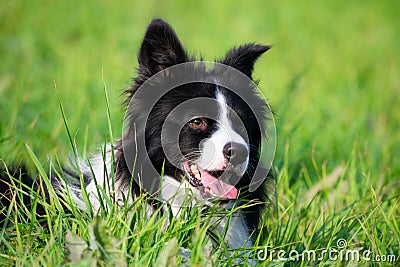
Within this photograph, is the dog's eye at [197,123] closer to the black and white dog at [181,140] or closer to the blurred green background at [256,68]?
the black and white dog at [181,140]

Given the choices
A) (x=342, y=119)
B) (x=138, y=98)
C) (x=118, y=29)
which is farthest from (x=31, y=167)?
(x=118, y=29)

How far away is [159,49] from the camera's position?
148 inches

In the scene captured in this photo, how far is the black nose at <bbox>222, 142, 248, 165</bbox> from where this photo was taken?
346 centimetres

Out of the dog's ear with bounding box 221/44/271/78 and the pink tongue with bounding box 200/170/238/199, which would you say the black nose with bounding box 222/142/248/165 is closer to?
the pink tongue with bounding box 200/170/238/199

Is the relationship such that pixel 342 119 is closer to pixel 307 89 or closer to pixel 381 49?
pixel 307 89

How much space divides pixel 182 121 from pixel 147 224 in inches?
34.4

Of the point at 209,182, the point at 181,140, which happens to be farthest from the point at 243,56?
the point at 209,182

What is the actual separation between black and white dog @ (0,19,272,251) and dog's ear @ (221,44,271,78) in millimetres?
156

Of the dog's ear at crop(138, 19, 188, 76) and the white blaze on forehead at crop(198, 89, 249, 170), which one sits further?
the dog's ear at crop(138, 19, 188, 76)

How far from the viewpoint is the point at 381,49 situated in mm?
10422

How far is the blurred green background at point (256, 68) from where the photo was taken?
18.1ft

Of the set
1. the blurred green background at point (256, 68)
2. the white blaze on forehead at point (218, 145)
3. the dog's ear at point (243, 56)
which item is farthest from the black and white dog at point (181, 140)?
the blurred green background at point (256, 68)

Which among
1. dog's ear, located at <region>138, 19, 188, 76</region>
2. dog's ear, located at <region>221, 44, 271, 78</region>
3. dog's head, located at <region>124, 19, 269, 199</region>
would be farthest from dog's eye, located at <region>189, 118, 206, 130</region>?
dog's ear, located at <region>221, 44, 271, 78</region>

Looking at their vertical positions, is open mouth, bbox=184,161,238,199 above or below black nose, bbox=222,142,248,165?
below
